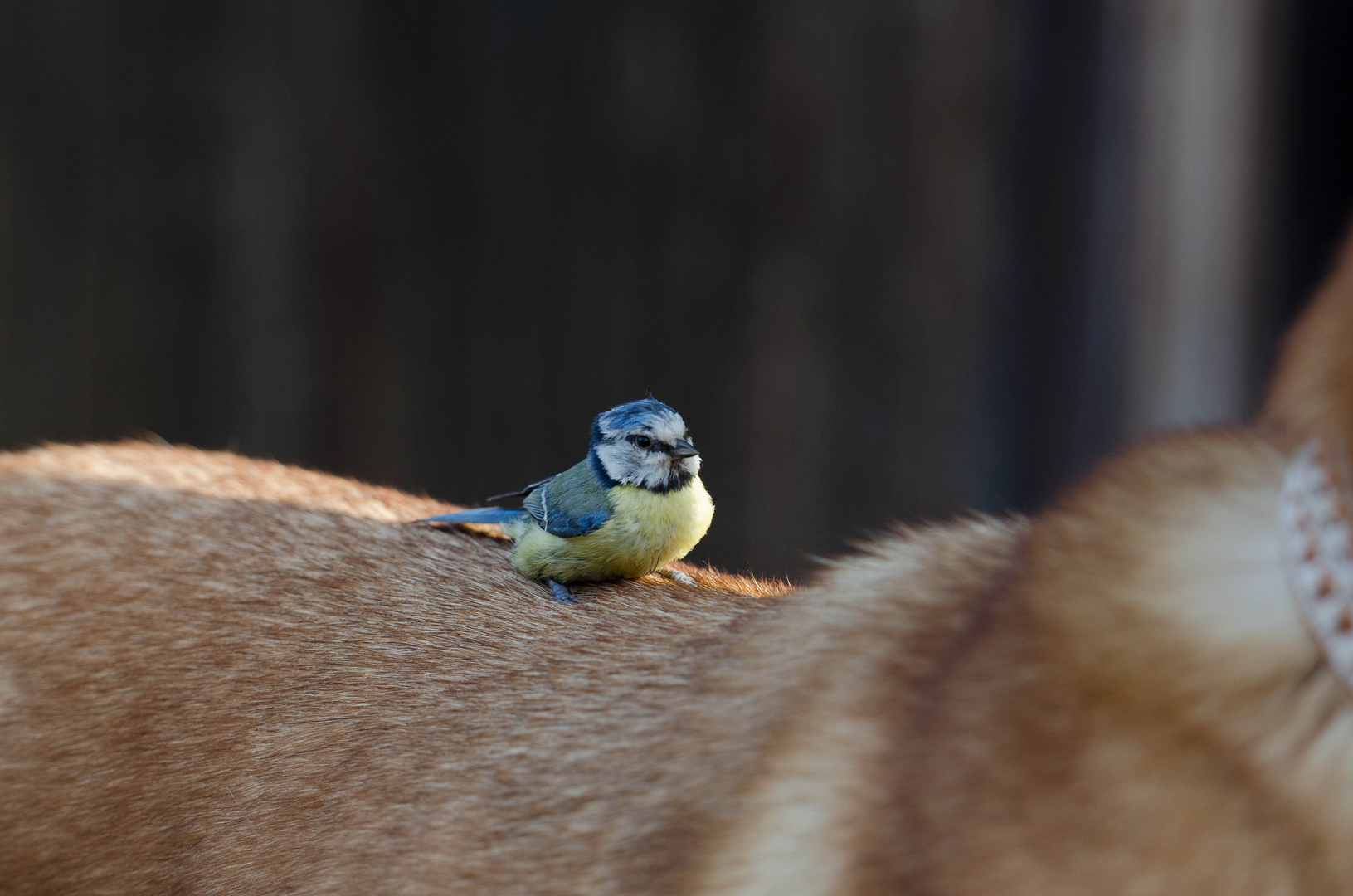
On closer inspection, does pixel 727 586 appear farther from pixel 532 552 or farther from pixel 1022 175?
pixel 1022 175

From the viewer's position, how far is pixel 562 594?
5.79ft

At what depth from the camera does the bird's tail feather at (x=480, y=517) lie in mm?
1984

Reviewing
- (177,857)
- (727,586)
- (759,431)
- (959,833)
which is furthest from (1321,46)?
(177,857)

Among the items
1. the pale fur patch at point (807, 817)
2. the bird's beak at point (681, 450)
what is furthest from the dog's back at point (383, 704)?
the bird's beak at point (681, 450)

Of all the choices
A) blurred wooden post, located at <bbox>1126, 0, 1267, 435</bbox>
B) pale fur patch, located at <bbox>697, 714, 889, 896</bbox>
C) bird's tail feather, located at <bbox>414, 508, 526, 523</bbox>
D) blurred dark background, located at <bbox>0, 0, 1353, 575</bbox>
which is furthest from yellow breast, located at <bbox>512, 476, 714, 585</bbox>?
blurred dark background, located at <bbox>0, 0, 1353, 575</bbox>

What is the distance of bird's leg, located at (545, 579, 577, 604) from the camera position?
1744mm

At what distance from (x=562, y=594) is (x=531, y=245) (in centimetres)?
326

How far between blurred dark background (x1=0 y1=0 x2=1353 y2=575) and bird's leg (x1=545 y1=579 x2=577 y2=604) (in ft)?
9.36

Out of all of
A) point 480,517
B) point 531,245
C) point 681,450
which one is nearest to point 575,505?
point 681,450

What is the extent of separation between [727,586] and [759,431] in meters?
2.90

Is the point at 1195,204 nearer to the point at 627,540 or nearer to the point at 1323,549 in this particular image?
the point at 627,540

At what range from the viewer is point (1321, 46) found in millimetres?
3725

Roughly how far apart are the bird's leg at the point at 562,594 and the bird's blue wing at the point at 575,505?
80 mm

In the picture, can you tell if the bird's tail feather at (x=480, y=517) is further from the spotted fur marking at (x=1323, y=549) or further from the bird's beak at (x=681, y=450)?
the spotted fur marking at (x=1323, y=549)
